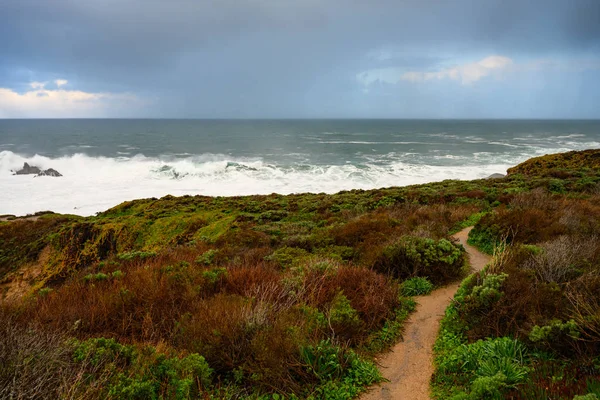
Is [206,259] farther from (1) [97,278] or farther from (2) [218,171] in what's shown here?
(2) [218,171]

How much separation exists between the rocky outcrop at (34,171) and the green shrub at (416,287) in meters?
49.7

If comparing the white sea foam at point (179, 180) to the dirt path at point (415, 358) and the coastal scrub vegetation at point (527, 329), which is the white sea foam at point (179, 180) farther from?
the coastal scrub vegetation at point (527, 329)

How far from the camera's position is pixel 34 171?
45875mm

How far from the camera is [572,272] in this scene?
488 cm

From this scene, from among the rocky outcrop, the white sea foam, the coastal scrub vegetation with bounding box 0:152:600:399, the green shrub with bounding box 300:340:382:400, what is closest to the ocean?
the white sea foam

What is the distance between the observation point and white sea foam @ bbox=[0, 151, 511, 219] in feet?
103

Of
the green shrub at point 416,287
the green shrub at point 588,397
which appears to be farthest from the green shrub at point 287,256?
the green shrub at point 588,397

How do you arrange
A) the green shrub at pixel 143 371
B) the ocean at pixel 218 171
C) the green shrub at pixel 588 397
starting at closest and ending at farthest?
the green shrub at pixel 588 397
the green shrub at pixel 143 371
the ocean at pixel 218 171

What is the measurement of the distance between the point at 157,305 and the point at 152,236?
34.4 ft

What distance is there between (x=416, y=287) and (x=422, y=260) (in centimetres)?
65

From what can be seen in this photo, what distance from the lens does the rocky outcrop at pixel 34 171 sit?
4294 centimetres

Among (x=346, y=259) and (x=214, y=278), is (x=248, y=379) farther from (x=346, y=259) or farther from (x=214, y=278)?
(x=346, y=259)

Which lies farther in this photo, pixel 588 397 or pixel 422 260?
pixel 422 260

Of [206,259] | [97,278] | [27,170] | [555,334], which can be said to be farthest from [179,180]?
[555,334]
